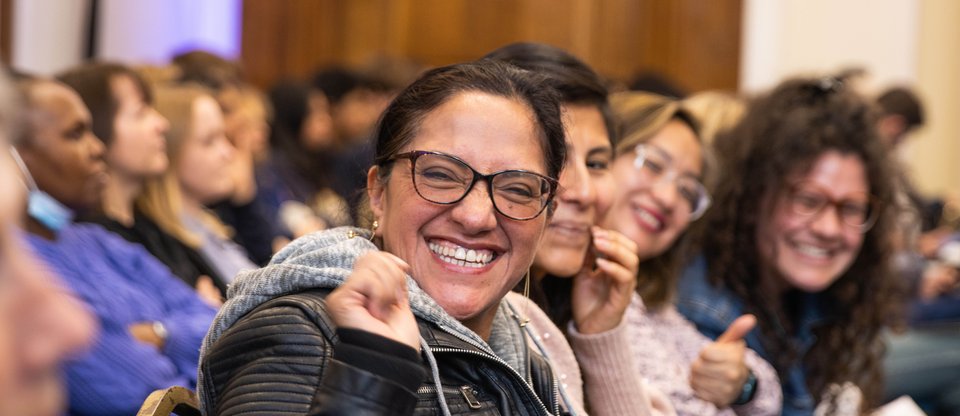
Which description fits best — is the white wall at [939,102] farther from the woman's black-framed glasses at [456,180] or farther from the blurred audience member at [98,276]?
the woman's black-framed glasses at [456,180]

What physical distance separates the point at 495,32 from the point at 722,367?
5544mm

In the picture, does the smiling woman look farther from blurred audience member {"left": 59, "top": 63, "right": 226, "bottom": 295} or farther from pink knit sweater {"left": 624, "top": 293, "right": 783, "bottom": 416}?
blurred audience member {"left": 59, "top": 63, "right": 226, "bottom": 295}

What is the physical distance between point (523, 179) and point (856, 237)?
5.76 ft

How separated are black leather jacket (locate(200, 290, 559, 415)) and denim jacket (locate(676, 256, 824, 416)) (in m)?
1.43

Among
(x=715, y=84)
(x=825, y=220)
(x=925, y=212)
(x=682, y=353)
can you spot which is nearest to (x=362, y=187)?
(x=682, y=353)

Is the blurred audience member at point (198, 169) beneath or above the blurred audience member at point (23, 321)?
beneath

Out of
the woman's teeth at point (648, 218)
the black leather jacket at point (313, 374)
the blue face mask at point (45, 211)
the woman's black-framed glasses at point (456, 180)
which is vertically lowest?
the blue face mask at point (45, 211)

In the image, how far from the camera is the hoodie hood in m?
1.52

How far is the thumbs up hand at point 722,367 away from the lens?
2.56m

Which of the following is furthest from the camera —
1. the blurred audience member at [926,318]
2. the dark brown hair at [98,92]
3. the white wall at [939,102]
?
the white wall at [939,102]

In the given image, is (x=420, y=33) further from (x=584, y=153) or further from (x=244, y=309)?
(x=244, y=309)

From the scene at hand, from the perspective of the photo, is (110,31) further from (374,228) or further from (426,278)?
(426,278)

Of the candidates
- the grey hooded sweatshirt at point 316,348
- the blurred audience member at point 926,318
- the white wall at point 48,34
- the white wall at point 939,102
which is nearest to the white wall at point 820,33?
the white wall at point 939,102

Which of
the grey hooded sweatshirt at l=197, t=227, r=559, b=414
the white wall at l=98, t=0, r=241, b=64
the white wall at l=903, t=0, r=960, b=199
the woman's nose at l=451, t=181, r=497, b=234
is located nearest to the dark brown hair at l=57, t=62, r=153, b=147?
the grey hooded sweatshirt at l=197, t=227, r=559, b=414
